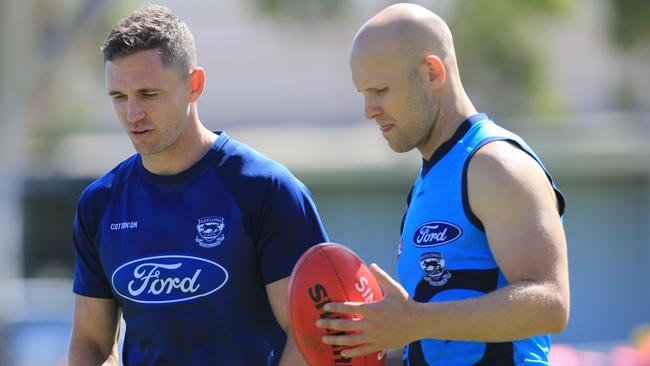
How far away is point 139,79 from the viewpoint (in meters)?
4.35

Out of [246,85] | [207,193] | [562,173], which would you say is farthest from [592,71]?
[207,193]

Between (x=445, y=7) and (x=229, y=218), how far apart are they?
88.3ft

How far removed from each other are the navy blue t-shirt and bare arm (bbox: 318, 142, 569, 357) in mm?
897

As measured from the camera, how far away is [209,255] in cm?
443

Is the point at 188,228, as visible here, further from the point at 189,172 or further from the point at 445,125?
the point at 445,125

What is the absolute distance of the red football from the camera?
150 inches

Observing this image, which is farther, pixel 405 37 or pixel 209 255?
pixel 209 255

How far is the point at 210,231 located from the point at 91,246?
22.6 inches

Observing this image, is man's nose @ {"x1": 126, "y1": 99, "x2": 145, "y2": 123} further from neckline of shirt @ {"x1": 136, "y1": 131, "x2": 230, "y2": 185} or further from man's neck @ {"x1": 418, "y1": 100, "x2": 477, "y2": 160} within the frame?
man's neck @ {"x1": 418, "y1": 100, "x2": 477, "y2": 160}

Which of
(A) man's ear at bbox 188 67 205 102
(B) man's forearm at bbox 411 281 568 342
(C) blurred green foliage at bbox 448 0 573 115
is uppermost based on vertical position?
(C) blurred green foliage at bbox 448 0 573 115

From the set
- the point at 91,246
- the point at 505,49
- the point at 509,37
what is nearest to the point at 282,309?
the point at 91,246

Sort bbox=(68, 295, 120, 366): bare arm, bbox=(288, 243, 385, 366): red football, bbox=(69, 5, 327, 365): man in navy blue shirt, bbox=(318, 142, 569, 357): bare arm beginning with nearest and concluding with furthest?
bbox=(318, 142, 569, 357): bare arm → bbox=(288, 243, 385, 366): red football → bbox=(69, 5, 327, 365): man in navy blue shirt → bbox=(68, 295, 120, 366): bare arm

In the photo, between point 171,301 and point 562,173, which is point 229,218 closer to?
point 171,301

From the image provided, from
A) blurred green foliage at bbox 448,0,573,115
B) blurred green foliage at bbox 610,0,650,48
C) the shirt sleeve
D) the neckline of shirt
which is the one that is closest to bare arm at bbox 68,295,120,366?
the shirt sleeve
